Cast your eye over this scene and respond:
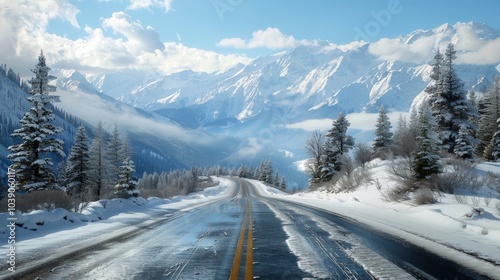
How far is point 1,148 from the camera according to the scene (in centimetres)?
19112

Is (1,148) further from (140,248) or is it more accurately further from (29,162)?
(140,248)

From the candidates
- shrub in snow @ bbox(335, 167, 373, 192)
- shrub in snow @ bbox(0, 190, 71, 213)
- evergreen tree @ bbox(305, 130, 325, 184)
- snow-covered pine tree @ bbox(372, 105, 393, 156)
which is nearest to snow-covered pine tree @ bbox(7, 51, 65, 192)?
shrub in snow @ bbox(0, 190, 71, 213)

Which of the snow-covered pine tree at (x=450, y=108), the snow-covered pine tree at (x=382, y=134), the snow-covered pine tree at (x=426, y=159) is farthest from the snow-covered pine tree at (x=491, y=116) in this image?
the snow-covered pine tree at (x=426, y=159)

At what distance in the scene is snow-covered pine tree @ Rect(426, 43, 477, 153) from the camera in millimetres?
32781

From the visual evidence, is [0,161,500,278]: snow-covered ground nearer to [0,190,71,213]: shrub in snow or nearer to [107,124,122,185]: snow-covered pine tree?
[0,190,71,213]: shrub in snow

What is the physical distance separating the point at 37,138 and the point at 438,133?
33328 mm

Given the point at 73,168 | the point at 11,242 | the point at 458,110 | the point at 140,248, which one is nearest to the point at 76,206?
the point at 11,242

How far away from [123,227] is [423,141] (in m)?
17.0

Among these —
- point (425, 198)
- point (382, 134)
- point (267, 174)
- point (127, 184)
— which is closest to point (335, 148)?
point (382, 134)

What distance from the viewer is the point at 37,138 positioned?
24.8 m

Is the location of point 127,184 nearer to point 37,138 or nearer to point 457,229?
point 37,138

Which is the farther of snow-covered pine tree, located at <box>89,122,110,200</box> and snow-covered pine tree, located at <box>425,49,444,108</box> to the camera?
snow-covered pine tree, located at <box>89,122,110,200</box>

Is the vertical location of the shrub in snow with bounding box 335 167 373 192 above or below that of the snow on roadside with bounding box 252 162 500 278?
above

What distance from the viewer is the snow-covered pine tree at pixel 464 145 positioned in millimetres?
30438
